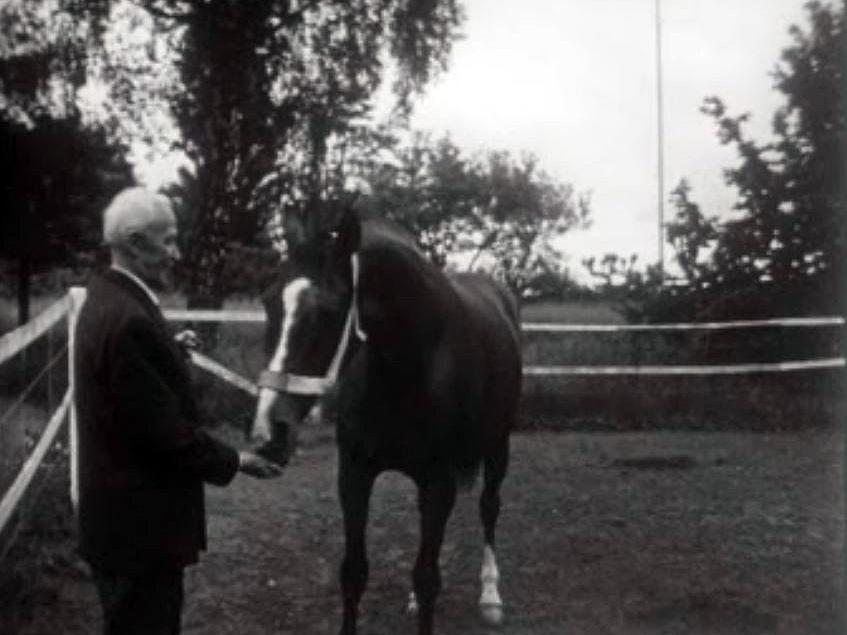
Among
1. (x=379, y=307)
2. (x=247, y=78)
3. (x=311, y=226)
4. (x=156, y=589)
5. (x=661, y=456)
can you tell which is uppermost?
(x=247, y=78)

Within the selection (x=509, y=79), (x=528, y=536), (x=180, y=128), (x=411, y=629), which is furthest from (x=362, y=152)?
(x=411, y=629)

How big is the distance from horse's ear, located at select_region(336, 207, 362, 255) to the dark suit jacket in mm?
1155

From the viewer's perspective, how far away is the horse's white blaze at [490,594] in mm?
4691

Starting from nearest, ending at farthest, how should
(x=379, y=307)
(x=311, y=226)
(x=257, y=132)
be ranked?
(x=311, y=226)
(x=379, y=307)
(x=257, y=132)

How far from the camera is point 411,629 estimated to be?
462 centimetres

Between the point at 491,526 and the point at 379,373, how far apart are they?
61.8 inches

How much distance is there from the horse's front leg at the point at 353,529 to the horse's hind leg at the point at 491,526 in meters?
0.76

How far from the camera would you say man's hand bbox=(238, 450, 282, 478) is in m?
2.73

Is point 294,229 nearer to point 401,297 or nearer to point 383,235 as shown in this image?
point 383,235

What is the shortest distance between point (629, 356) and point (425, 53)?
16.0 feet

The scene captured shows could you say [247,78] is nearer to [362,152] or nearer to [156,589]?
[362,152]

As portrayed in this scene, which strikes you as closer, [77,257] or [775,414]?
[775,414]

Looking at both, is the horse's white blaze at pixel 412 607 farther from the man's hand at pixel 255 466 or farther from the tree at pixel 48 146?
the tree at pixel 48 146

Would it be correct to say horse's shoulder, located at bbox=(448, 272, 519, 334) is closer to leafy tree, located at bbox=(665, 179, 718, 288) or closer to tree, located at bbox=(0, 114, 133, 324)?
tree, located at bbox=(0, 114, 133, 324)
